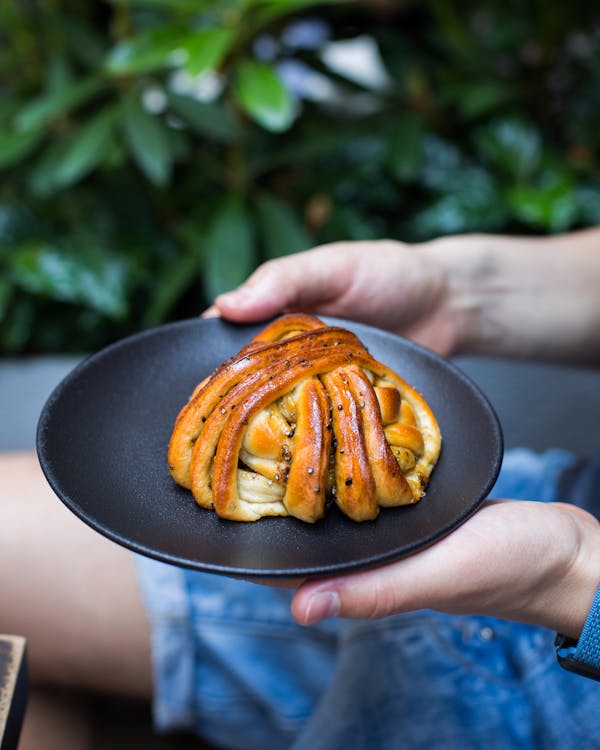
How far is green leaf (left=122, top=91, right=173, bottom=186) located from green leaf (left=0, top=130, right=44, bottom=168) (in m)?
0.30

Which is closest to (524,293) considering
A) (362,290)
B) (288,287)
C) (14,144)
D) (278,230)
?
(362,290)

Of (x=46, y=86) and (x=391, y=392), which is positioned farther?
(x=46, y=86)

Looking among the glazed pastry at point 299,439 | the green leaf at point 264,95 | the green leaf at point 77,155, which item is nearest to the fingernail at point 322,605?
the glazed pastry at point 299,439

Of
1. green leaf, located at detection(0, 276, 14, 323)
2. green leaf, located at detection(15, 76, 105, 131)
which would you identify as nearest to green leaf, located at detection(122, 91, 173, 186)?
green leaf, located at detection(15, 76, 105, 131)

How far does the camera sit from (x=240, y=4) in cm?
→ 230

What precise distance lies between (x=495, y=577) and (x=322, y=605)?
234 millimetres

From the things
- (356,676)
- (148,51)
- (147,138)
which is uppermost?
(148,51)

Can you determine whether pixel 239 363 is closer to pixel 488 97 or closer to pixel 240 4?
pixel 240 4

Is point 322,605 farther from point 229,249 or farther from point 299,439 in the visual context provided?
point 229,249

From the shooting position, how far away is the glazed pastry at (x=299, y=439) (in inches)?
44.5

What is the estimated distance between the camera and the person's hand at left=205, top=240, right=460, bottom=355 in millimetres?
1459

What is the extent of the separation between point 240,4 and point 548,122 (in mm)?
1490

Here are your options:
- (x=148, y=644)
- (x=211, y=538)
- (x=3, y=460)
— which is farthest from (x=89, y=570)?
(x=211, y=538)

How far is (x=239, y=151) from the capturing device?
272cm
